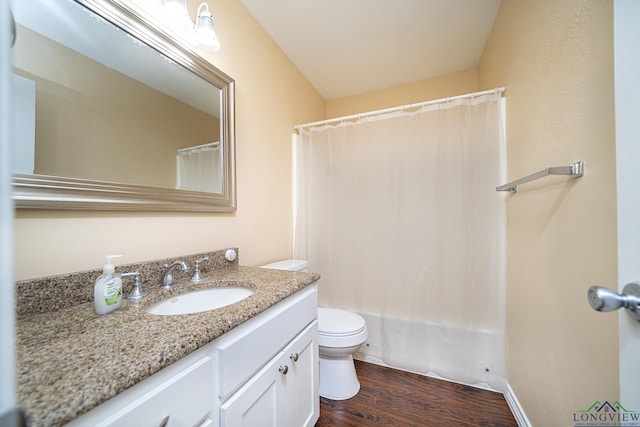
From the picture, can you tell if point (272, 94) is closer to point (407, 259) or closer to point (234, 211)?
point (234, 211)

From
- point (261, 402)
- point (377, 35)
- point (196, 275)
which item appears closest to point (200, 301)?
point (196, 275)

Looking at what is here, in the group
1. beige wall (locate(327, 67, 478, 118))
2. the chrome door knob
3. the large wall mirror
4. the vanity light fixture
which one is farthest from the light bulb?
beige wall (locate(327, 67, 478, 118))

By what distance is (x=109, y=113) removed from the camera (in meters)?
0.86

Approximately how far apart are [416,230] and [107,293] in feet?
5.37

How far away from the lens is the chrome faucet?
955 millimetres

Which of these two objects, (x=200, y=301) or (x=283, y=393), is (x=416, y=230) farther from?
(x=200, y=301)

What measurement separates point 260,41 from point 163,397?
1952 millimetres

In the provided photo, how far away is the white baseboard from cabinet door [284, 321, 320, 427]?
3.45 feet

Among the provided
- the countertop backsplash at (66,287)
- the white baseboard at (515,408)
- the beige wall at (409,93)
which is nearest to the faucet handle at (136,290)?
the countertop backsplash at (66,287)

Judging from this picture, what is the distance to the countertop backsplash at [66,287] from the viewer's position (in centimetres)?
65

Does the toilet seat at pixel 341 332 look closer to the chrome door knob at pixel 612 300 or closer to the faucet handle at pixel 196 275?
the faucet handle at pixel 196 275

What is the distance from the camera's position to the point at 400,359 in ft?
5.47

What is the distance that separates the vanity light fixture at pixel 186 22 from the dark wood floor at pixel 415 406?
200 cm

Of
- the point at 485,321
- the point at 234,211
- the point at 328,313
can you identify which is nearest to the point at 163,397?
the point at 234,211
